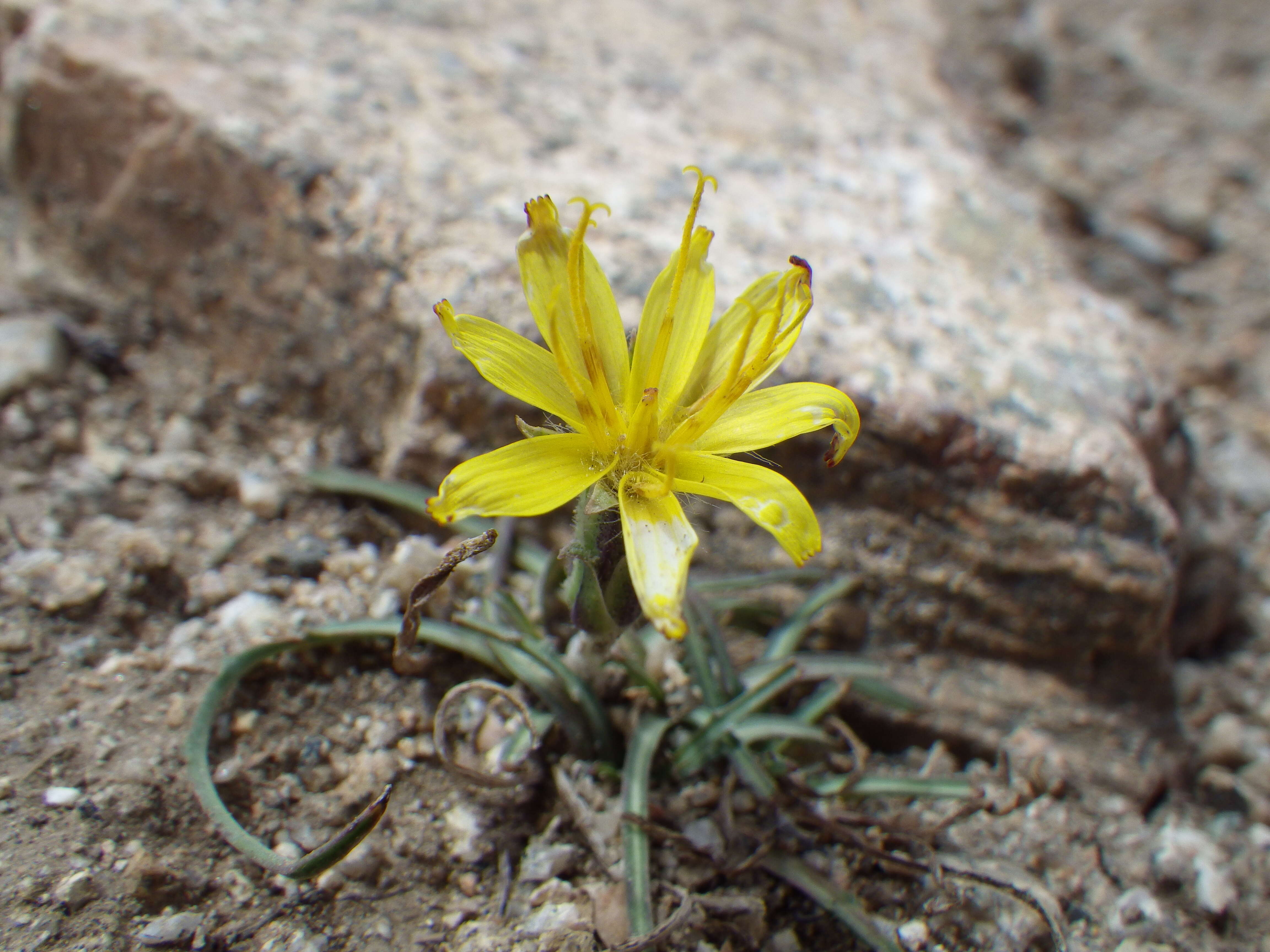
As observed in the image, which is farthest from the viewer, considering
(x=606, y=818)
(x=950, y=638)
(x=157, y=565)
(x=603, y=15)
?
(x=603, y=15)

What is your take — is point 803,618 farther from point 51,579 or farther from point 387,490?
point 51,579

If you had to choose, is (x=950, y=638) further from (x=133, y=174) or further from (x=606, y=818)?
(x=133, y=174)

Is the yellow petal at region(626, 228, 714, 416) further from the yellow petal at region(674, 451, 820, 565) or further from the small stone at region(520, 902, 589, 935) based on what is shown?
the small stone at region(520, 902, 589, 935)

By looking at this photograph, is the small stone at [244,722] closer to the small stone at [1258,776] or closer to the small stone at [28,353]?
the small stone at [28,353]

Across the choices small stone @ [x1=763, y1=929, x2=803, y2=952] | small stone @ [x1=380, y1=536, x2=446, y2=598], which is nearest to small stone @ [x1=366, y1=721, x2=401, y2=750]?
small stone @ [x1=380, y1=536, x2=446, y2=598]

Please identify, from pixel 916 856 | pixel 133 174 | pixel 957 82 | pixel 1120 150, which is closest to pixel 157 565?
pixel 133 174
